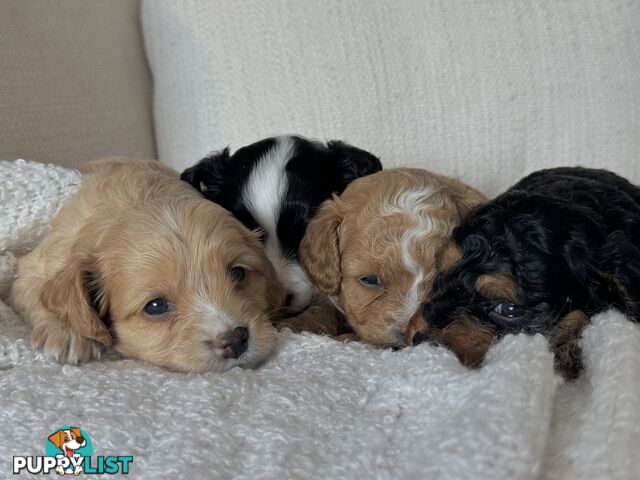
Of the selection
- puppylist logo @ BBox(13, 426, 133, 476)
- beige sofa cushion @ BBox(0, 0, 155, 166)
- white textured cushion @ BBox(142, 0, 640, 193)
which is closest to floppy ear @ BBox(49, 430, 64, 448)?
puppylist logo @ BBox(13, 426, 133, 476)

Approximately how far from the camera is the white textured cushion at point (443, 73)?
328 centimetres

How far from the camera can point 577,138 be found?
329 centimetres

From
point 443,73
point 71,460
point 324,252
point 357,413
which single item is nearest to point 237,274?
point 324,252

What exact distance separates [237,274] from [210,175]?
0.70 meters

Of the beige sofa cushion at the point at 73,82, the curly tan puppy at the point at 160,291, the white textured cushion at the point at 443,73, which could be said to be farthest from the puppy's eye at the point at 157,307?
the white textured cushion at the point at 443,73

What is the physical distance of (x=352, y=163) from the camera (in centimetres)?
270

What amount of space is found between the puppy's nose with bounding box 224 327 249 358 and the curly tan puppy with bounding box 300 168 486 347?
1.54 feet

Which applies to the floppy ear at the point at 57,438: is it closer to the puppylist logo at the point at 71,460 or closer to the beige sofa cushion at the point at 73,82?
the puppylist logo at the point at 71,460

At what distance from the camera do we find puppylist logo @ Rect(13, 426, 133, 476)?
1.34 metres

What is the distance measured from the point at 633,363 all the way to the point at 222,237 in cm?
119

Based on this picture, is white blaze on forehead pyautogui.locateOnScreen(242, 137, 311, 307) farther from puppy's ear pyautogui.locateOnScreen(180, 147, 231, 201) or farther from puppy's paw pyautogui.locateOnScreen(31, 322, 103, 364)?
puppy's paw pyautogui.locateOnScreen(31, 322, 103, 364)

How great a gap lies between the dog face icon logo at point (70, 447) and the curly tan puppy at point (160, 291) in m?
0.45

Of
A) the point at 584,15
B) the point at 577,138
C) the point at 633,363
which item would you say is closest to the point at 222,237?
the point at 633,363

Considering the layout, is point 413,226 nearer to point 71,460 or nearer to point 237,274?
point 237,274
